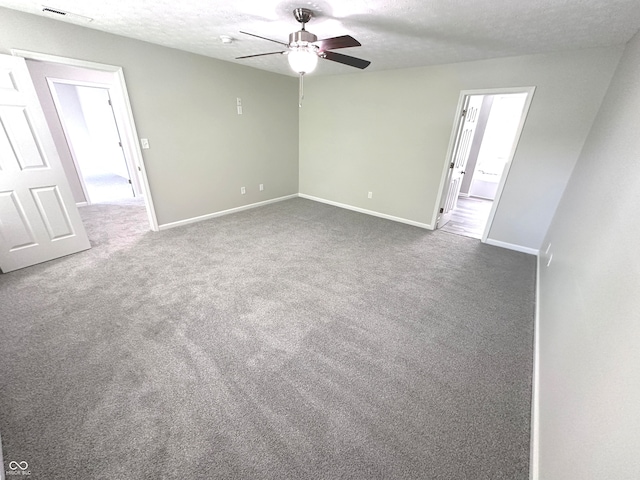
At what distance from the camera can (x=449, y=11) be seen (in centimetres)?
197

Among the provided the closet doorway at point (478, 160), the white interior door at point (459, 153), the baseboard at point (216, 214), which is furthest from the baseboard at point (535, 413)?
the baseboard at point (216, 214)

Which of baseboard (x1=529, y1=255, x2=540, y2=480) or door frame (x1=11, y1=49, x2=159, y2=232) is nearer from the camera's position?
baseboard (x1=529, y1=255, x2=540, y2=480)

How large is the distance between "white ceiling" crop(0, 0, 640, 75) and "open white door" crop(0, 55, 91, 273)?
72cm

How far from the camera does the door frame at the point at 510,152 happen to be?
10.4 ft

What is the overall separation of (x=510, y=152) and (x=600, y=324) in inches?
123

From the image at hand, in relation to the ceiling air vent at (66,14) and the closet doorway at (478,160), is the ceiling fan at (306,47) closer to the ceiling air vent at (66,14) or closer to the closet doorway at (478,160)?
the ceiling air vent at (66,14)

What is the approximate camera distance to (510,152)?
3.44 meters

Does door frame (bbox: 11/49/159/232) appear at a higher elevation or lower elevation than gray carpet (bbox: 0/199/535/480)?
higher

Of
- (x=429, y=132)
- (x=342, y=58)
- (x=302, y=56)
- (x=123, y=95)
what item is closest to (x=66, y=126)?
(x=123, y=95)

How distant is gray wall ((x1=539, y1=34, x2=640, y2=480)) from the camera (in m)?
0.78

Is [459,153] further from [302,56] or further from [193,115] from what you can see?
[193,115]

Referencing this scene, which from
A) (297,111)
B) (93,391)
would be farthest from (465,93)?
(93,391)

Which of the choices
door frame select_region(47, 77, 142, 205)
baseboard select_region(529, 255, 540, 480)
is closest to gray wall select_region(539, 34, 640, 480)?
baseboard select_region(529, 255, 540, 480)

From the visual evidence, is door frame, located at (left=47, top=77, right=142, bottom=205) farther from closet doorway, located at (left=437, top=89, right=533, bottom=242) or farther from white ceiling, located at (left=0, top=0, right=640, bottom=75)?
closet doorway, located at (left=437, top=89, right=533, bottom=242)
